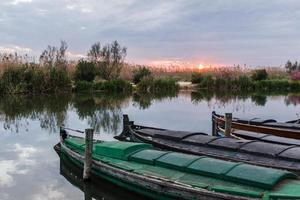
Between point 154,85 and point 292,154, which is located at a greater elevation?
point 154,85

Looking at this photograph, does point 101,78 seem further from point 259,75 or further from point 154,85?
point 259,75

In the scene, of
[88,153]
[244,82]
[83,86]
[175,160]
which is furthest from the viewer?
[244,82]

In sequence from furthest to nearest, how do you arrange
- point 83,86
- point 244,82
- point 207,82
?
point 207,82 < point 244,82 < point 83,86

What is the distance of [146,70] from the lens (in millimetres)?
47375

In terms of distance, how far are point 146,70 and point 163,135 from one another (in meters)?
34.3

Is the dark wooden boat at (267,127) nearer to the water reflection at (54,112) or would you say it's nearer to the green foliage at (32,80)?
the water reflection at (54,112)

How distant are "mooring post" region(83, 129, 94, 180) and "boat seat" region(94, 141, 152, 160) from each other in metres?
0.52

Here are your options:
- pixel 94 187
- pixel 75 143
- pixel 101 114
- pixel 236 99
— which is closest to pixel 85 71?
pixel 236 99

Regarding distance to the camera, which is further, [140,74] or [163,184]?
[140,74]

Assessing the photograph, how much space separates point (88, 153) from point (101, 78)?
120 feet

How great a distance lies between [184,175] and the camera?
29.6ft

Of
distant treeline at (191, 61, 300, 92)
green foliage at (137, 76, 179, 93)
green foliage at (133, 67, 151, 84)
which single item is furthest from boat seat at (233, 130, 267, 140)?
green foliage at (133, 67, 151, 84)

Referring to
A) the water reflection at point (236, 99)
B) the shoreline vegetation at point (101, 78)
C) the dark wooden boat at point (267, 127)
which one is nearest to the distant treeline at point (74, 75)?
the shoreline vegetation at point (101, 78)

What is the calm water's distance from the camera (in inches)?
412
